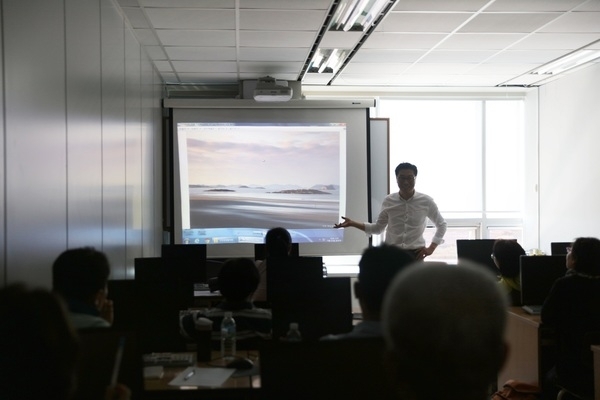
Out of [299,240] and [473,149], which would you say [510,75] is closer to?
[473,149]

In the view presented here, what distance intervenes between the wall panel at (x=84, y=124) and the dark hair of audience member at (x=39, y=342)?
2720 mm

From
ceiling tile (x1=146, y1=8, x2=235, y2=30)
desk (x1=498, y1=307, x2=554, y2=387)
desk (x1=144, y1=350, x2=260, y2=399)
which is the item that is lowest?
desk (x1=498, y1=307, x2=554, y2=387)

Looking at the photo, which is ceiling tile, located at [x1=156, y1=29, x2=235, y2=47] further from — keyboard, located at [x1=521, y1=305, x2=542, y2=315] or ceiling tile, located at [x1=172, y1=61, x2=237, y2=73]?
keyboard, located at [x1=521, y1=305, x2=542, y2=315]

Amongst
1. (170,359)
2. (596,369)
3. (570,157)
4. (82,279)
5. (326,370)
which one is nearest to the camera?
(326,370)

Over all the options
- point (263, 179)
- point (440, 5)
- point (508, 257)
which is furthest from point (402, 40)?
point (508, 257)

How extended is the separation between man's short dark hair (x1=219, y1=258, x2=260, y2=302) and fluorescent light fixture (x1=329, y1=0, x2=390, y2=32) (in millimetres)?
3075

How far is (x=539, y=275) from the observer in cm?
471

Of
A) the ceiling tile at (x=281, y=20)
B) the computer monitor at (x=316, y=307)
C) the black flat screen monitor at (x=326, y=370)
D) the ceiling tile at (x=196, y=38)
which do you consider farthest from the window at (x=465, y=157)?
the black flat screen monitor at (x=326, y=370)

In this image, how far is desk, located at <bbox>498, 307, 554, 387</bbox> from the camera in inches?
171

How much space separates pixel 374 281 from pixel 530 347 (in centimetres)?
278

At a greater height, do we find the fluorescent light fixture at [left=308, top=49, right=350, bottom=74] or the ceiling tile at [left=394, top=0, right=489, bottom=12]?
the fluorescent light fixture at [left=308, top=49, right=350, bottom=74]

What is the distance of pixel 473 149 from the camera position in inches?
395

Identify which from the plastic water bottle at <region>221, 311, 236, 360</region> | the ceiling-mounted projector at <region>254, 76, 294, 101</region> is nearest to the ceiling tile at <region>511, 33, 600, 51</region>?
the ceiling-mounted projector at <region>254, 76, 294, 101</region>

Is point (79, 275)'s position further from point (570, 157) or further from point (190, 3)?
point (570, 157)
